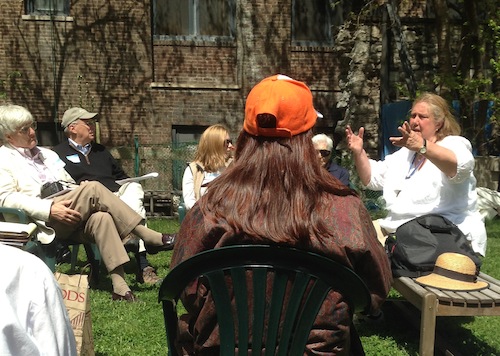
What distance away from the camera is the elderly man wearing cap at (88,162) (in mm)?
5789

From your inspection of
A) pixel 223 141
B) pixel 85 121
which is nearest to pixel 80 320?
pixel 223 141

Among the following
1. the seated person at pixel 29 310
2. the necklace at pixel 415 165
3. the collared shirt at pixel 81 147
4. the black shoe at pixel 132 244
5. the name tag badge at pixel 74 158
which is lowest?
the black shoe at pixel 132 244

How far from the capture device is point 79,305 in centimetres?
317

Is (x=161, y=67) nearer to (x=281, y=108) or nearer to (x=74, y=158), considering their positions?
(x=74, y=158)

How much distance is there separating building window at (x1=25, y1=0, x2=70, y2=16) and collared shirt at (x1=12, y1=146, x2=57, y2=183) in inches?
365

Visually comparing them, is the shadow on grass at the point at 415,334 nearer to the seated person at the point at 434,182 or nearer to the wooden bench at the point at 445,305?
the wooden bench at the point at 445,305

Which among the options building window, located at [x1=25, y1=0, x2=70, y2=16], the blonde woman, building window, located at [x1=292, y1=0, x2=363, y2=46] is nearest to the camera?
the blonde woman

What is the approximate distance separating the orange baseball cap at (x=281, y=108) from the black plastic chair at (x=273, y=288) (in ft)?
1.39

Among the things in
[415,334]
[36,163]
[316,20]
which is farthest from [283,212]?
[316,20]

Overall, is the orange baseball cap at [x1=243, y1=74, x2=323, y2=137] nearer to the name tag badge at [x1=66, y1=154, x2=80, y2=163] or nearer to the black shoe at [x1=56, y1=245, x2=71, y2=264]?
the name tag badge at [x1=66, y1=154, x2=80, y2=163]

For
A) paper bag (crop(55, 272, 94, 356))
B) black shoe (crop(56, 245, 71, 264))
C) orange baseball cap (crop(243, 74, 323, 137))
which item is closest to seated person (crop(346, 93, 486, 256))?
orange baseball cap (crop(243, 74, 323, 137))

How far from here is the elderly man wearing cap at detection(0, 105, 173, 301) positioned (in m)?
4.71

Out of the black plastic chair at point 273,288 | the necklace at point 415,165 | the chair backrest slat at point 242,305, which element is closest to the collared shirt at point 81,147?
the necklace at point 415,165

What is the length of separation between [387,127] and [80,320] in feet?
32.0
